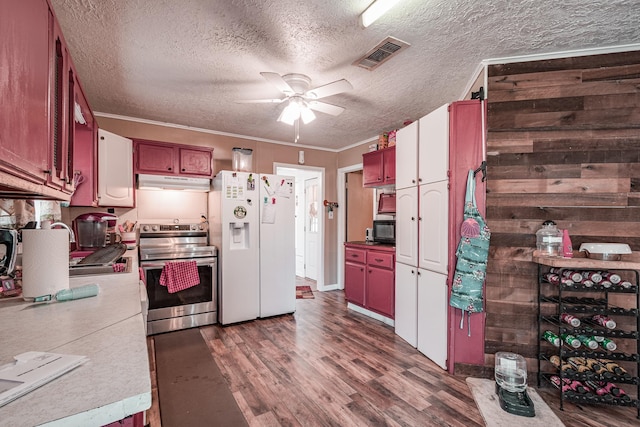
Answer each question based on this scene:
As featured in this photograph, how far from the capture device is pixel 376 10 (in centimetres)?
158

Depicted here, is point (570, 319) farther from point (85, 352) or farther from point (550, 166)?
point (85, 352)

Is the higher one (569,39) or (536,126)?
(569,39)

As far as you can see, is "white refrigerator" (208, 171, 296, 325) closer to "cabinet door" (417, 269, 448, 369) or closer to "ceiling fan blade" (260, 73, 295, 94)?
"ceiling fan blade" (260, 73, 295, 94)

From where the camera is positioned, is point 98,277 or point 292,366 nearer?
point 98,277

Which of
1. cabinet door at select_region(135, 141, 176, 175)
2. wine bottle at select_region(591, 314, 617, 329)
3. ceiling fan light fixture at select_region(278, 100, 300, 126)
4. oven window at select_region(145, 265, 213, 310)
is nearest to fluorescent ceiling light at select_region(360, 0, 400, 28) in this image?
ceiling fan light fixture at select_region(278, 100, 300, 126)

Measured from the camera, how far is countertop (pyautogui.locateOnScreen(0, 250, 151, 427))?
559mm

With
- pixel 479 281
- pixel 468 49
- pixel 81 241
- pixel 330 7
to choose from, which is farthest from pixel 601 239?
pixel 81 241

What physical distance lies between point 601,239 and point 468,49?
65.3 inches

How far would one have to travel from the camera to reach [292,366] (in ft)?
8.04

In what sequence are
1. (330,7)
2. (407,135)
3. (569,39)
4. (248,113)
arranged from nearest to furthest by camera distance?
1. (330,7)
2. (569,39)
3. (407,135)
4. (248,113)

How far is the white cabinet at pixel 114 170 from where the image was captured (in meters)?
2.91

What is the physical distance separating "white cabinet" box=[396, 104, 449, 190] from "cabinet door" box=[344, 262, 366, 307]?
1.28 metres

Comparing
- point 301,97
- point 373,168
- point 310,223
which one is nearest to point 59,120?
point 301,97

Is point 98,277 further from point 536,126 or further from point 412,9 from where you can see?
point 536,126
